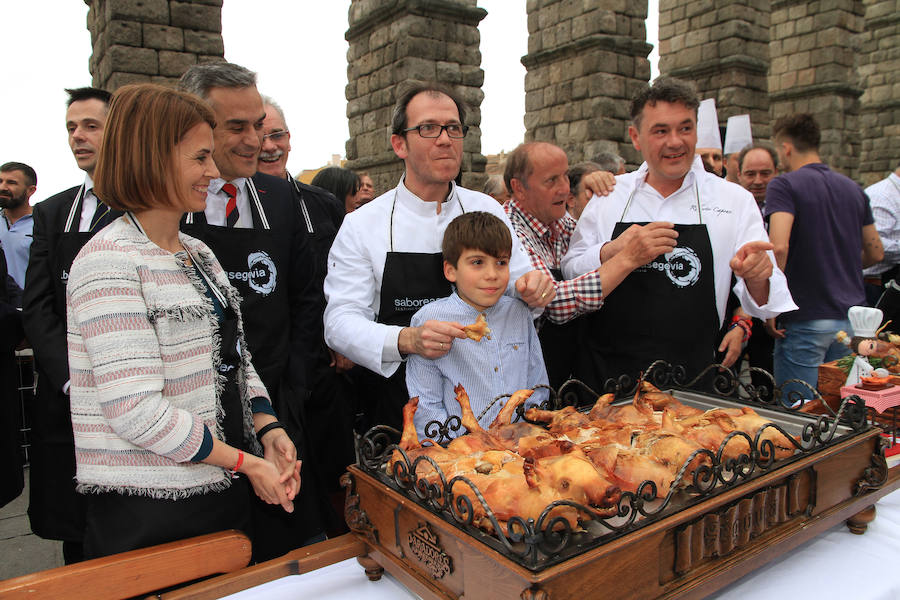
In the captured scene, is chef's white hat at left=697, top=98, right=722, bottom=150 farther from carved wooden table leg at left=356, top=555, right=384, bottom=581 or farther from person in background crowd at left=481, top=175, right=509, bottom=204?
carved wooden table leg at left=356, top=555, right=384, bottom=581

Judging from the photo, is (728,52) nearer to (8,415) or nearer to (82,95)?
(82,95)

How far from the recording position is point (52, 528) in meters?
2.25

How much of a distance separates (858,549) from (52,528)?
261 cm

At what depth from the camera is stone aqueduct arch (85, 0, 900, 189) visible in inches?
231

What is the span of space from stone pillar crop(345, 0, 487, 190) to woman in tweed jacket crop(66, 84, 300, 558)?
23.4ft

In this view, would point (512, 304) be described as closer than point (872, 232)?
Yes

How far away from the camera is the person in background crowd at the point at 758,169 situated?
16.0 ft

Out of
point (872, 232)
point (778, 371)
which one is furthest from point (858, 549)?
point (872, 232)

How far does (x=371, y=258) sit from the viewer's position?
223 cm

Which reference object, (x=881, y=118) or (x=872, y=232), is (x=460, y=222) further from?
(x=881, y=118)

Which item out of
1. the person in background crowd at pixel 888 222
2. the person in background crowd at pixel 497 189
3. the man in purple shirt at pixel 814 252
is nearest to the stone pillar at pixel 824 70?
the person in background crowd at pixel 888 222

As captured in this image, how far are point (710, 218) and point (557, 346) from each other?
0.95m

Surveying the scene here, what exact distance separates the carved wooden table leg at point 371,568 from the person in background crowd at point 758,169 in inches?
181

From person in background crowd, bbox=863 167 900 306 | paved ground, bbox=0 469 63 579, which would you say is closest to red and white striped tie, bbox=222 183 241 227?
paved ground, bbox=0 469 63 579
